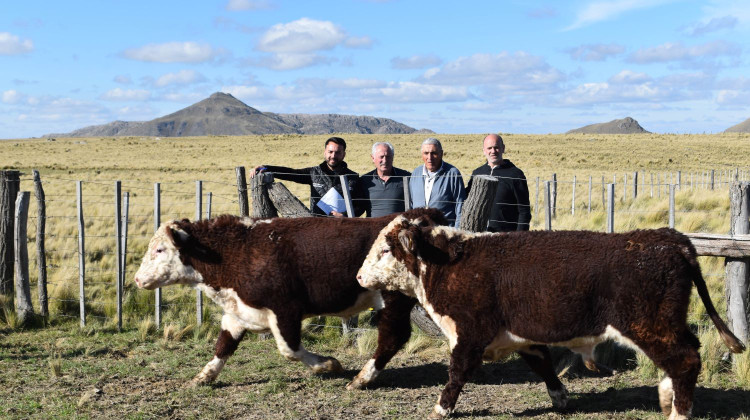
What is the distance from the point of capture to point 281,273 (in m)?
6.12

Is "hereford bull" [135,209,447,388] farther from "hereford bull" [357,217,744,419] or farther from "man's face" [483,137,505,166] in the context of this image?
"man's face" [483,137,505,166]

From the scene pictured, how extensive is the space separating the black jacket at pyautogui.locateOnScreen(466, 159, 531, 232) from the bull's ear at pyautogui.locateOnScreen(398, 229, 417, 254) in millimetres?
2349

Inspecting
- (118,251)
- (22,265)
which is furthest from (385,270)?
(22,265)

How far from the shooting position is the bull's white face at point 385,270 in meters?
5.68

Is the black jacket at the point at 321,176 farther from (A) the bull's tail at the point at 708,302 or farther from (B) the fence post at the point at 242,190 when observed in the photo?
(A) the bull's tail at the point at 708,302

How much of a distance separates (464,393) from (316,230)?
6.32ft

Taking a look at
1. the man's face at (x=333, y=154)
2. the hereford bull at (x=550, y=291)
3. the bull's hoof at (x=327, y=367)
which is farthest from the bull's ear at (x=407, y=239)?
the man's face at (x=333, y=154)

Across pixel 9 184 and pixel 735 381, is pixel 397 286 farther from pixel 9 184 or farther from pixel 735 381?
pixel 9 184

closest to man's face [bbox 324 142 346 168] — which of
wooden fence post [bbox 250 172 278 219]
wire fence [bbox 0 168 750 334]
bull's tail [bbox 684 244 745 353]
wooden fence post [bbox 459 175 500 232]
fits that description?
wire fence [bbox 0 168 750 334]

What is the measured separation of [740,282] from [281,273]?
14.5 ft

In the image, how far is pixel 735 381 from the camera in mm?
6457

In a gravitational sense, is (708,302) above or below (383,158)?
below

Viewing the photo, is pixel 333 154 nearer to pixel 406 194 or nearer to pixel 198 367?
pixel 406 194

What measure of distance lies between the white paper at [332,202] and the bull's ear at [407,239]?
2676 mm
